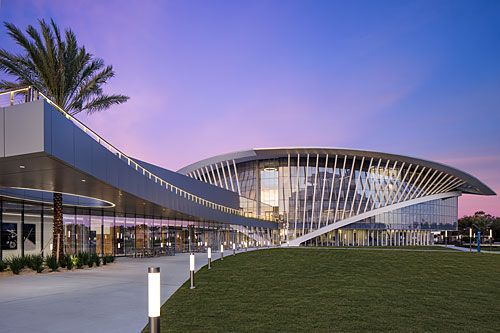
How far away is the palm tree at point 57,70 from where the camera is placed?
18078mm

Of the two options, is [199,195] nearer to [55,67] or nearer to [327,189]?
[55,67]

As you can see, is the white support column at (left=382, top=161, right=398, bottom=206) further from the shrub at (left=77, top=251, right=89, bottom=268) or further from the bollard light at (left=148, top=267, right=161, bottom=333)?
the bollard light at (left=148, top=267, right=161, bottom=333)

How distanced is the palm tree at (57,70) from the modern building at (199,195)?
4211 millimetres

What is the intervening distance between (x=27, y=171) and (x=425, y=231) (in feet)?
242

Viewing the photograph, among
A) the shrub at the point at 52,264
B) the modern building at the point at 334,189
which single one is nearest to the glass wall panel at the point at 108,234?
the shrub at the point at 52,264

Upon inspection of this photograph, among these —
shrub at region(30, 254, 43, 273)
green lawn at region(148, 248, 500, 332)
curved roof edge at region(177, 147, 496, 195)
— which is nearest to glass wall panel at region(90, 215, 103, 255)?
shrub at region(30, 254, 43, 273)

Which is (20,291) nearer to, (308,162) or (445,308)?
(445,308)

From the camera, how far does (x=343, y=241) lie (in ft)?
217

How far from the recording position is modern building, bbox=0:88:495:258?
11.8m

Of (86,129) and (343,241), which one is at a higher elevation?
(86,129)

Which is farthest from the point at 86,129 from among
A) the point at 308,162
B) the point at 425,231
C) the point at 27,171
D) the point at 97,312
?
the point at 425,231

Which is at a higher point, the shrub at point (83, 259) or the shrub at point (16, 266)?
the shrub at point (16, 266)

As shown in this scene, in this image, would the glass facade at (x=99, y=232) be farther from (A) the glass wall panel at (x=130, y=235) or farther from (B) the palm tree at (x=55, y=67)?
(B) the palm tree at (x=55, y=67)

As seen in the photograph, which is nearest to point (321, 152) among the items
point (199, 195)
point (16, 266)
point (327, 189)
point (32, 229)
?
point (327, 189)
